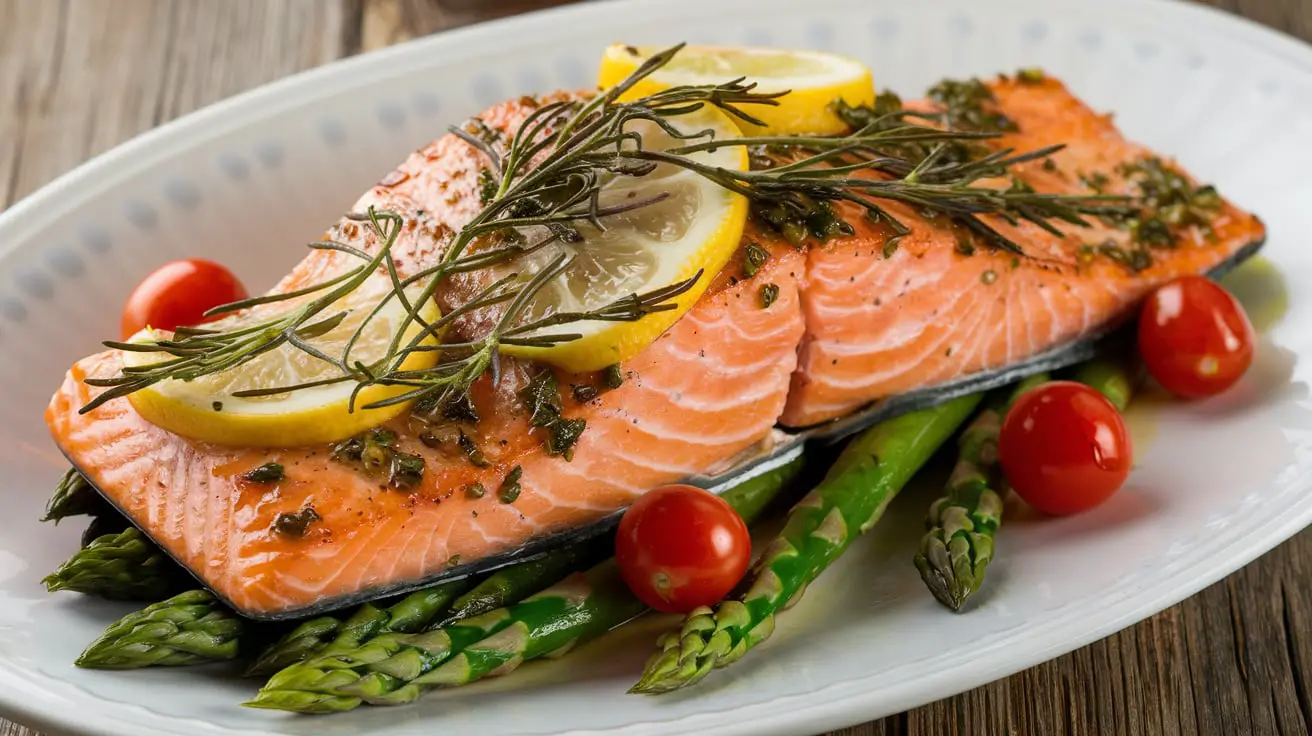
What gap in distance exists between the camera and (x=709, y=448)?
3947mm

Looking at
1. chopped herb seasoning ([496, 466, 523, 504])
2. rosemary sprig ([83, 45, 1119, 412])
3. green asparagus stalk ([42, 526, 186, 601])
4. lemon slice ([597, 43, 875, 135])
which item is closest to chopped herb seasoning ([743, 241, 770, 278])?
rosemary sprig ([83, 45, 1119, 412])

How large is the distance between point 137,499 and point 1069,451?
2669mm

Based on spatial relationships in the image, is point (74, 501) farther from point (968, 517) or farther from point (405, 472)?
point (968, 517)

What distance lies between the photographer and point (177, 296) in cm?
439

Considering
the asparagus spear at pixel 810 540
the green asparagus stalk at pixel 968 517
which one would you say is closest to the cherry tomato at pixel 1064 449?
the green asparagus stalk at pixel 968 517

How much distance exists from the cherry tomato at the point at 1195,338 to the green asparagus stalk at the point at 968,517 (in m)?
0.42

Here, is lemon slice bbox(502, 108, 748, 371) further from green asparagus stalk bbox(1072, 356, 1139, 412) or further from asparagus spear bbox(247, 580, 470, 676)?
green asparagus stalk bbox(1072, 356, 1139, 412)

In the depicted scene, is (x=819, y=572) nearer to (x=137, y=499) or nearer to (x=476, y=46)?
(x=137, y=499)

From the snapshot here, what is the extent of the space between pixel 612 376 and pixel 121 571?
1433mm

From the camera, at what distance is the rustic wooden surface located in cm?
367

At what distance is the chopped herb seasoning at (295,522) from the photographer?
10.8 feet

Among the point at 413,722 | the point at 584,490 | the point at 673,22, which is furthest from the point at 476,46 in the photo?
the point at 413,722

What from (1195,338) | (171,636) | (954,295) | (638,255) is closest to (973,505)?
(954,295)

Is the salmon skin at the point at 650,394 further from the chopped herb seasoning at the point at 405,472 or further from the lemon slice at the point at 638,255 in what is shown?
the lemon slice at the point at 638,255
